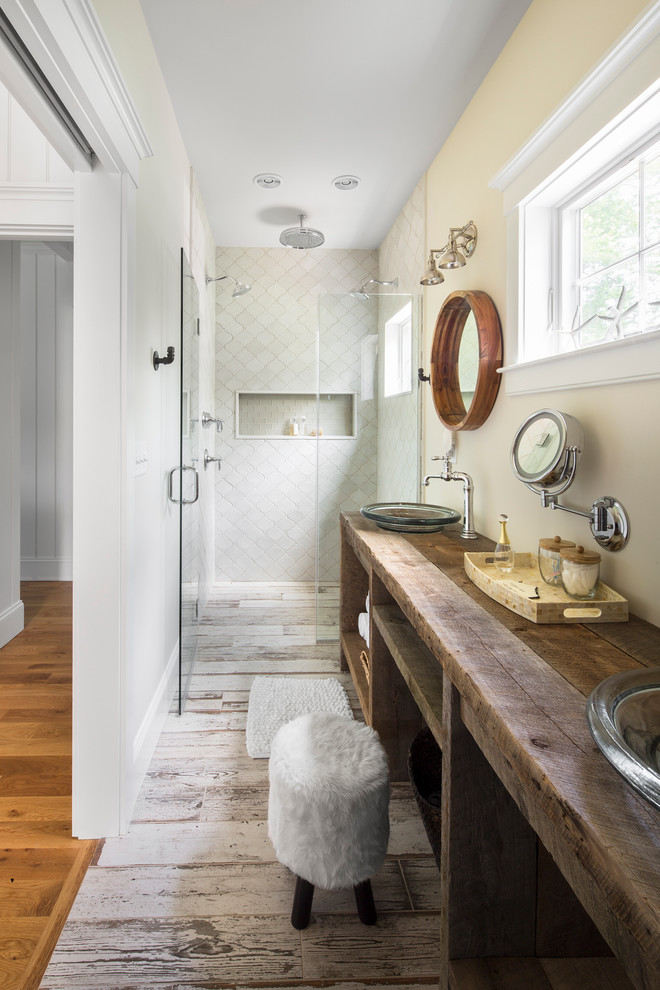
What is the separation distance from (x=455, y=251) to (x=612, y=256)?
0.74m

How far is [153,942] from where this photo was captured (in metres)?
1.34

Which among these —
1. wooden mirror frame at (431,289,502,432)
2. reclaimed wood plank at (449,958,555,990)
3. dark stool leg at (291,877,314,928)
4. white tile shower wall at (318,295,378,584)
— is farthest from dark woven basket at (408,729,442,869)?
white tile shower wall at (318,295,378,584)

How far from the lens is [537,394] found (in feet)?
6.12

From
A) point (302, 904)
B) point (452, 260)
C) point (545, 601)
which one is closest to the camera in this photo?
point (545, 601)

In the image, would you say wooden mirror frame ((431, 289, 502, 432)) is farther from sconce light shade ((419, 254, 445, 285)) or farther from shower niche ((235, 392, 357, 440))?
shower niche ((235, 392, 357, 440))

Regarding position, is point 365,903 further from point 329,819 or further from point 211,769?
point 211,769

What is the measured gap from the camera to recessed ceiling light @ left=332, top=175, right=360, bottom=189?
3.27m

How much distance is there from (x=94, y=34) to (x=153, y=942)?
2.01 meters

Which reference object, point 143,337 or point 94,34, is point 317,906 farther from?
point 94,34

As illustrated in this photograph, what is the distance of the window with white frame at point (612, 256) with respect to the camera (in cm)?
147

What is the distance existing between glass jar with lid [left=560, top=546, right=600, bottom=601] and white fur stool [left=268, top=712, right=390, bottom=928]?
60 cm

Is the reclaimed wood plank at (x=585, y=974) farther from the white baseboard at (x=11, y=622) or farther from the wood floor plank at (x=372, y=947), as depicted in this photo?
the white baseboard at (x=11, y=622)

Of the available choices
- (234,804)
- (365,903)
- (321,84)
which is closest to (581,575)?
(365,903)

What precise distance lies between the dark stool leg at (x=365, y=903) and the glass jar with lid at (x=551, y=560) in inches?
32.7
